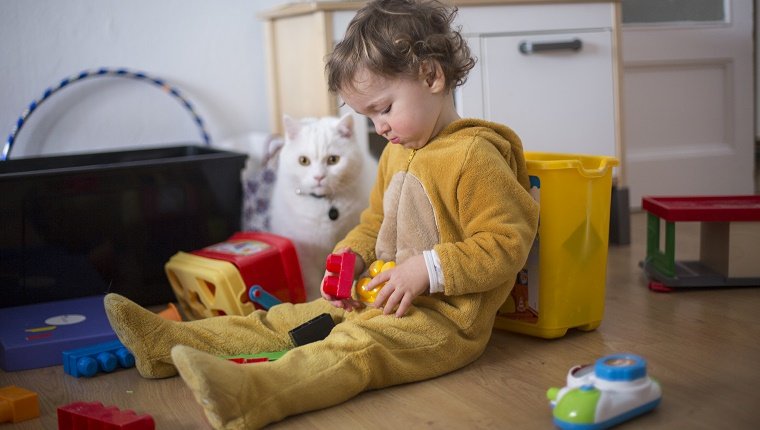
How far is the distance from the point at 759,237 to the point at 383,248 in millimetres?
782

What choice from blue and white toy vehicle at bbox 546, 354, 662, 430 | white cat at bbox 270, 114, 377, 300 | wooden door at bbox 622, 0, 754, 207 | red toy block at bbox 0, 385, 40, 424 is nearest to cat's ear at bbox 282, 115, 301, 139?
white cat at bbox 270, 114, 377, 300

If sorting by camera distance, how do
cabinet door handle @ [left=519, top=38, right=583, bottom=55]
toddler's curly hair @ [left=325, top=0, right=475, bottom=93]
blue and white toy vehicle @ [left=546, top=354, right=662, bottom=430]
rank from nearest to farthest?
blue and white toy vehicle @ [left=546, top=354, right=662, bottom=430] < toddler's curly hair @ [left=325, top=0, right=475, bottom=93] < cabinet door handle @ [left=519, top=38, right=583, bottom=55]

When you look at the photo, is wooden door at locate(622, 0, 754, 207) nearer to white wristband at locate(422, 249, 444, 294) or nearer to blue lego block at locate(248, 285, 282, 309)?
blue lego block at locate(248, 285, 282, 309)

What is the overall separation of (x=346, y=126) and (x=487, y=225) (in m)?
0.69

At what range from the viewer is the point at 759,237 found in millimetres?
1633

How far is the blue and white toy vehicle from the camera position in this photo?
1.01 m

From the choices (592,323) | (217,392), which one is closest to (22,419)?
(217,392)

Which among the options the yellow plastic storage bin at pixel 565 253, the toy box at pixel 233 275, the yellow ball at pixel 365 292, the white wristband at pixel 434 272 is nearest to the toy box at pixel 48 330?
the toy box at pixel 233 275

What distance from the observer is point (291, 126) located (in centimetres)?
186

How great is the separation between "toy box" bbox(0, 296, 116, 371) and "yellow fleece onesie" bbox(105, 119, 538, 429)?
8.5 inches

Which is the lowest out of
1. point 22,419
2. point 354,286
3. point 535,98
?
point 22,419

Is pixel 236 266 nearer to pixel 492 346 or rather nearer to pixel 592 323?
pixel 492 346

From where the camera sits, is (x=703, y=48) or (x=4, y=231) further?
(x=703, y=48)

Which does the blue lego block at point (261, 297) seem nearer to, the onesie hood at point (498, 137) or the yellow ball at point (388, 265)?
the yellow ball at point (388, 265)
